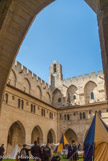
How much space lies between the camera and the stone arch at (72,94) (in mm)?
35906

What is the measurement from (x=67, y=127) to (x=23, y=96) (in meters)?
11.1

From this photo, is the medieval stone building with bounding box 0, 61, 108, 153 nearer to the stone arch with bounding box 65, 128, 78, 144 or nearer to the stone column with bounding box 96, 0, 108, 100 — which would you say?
the stone arch with bounding box 65, 128, 78, 144

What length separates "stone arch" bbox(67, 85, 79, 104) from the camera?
35906mm

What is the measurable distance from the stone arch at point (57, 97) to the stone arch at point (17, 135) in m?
14.2

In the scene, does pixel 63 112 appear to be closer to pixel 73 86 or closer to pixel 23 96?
pixel 73 86

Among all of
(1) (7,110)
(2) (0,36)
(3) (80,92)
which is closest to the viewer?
(2) (0,36)

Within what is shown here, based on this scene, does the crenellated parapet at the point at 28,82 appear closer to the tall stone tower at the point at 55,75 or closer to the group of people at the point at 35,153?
the tall stone tower at the point at 55,75

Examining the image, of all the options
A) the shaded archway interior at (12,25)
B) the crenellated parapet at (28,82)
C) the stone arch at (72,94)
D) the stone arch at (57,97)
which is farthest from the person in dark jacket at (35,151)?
the stone arch at (57,97)

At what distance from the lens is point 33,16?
6.02 meters

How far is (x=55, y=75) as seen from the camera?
1554 inches

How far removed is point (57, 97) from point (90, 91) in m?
6.93

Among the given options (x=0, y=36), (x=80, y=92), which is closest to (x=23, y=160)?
(x=0, y=36)

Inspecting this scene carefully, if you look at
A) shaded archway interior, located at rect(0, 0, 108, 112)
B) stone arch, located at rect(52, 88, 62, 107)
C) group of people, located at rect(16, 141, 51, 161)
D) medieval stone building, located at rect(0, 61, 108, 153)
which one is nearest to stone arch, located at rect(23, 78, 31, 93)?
medieval stone building, located at rect(0, 61, 108, 153)

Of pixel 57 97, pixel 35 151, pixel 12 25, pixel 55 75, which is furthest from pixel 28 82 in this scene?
pixel 12 25
